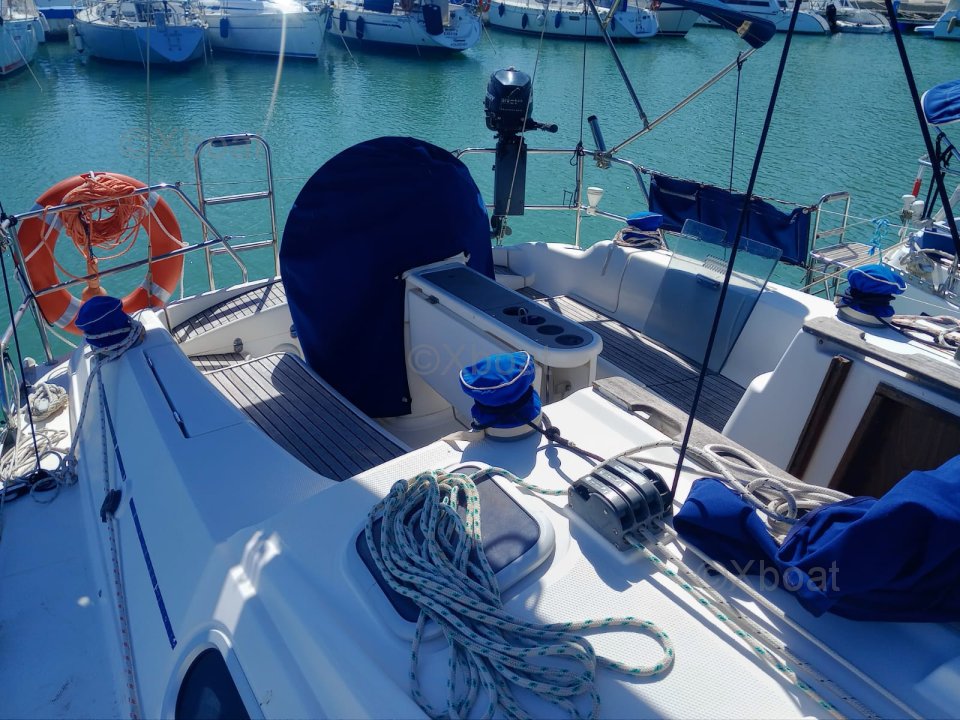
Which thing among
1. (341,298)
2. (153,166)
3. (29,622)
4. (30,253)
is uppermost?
(341,298)

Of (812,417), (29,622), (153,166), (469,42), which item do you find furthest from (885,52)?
(29,622)

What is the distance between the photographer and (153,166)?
510 inches

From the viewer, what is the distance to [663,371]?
389cm

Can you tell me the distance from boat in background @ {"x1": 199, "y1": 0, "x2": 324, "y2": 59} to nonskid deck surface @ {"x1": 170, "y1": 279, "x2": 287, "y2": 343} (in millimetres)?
20791

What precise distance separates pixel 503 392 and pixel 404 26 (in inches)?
1081

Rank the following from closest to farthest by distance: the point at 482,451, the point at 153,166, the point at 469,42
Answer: the point at 482,451, the point at 153,166, the point at 469,42

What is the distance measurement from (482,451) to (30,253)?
3.63 meters

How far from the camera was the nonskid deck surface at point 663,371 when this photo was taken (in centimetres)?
360

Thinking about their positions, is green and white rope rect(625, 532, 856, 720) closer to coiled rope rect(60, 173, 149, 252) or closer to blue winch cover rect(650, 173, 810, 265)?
coiled rope rect(60, 173, 149, 252)

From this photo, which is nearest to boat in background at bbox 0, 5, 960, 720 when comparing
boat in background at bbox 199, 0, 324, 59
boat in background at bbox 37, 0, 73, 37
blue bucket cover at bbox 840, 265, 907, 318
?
blue bucket cover at bbox 840, 265, 907, 318

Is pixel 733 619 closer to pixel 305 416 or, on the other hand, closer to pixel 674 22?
pixel 305 416

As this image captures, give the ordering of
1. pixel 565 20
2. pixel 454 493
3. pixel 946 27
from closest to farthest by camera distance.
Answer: pixel 454 493 < pixel 565 20 < pixel 946 27

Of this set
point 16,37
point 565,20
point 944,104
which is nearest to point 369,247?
point 944,104

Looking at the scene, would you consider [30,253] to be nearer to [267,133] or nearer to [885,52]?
[267,133]
